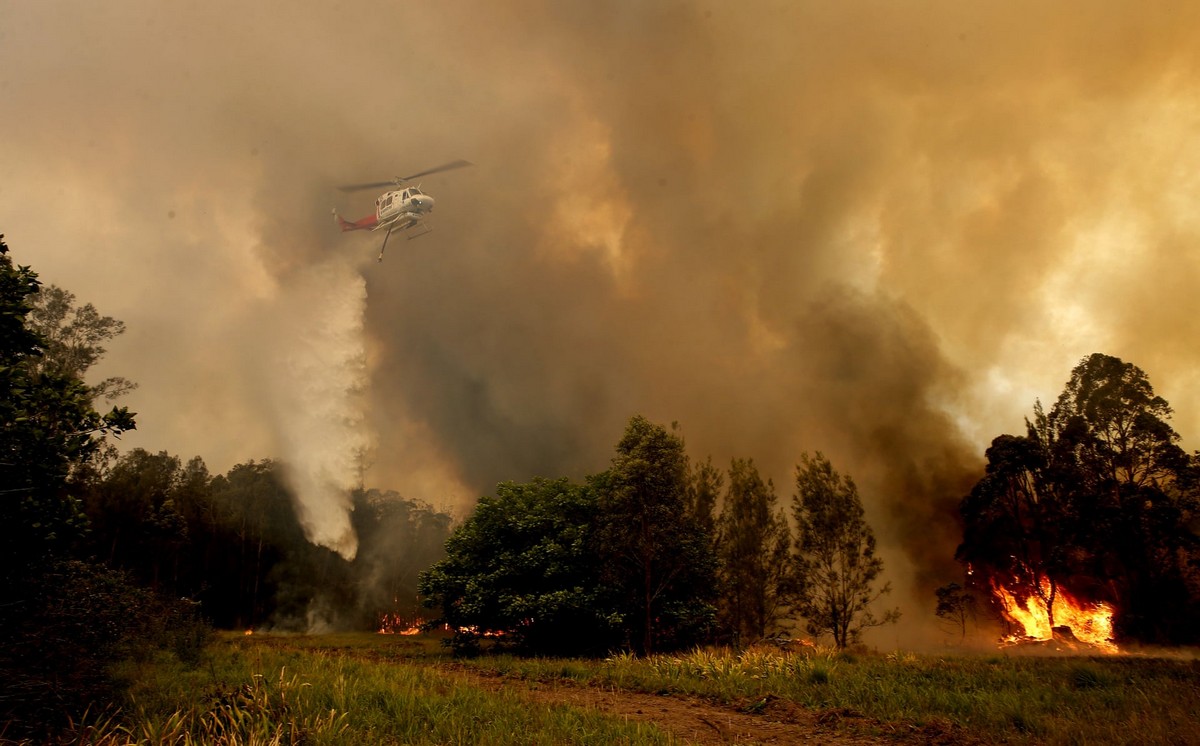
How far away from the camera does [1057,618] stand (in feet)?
119

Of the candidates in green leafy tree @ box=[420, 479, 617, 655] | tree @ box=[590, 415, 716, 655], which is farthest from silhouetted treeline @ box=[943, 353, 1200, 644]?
green leafy tree @ box=[420, 479, 617, 655]

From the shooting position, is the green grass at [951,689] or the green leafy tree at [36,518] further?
the green grass at [951,689]

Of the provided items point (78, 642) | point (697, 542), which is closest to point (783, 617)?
point (697, 542)

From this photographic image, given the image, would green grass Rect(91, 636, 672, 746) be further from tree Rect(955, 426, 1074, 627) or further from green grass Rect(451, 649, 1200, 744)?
tree Rect(955, 426, 1074, 627)

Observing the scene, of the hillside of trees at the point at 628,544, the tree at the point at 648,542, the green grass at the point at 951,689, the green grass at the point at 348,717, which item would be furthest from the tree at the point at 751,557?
the green grass at the point at 348,717

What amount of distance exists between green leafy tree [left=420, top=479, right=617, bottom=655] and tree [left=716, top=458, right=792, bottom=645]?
1309 centimetres

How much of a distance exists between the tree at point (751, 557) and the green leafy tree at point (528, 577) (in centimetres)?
1309

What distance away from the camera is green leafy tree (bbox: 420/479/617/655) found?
27.6 meters

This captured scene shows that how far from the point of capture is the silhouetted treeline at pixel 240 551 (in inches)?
1788

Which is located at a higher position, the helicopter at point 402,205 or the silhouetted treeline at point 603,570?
the helicopter at point 402,205

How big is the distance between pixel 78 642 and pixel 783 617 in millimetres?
37783

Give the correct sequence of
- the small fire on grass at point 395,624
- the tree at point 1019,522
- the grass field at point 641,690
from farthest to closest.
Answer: the small fire on grass at point 395,624 → the tree at point 1019,522 → the grass field at point 641,690

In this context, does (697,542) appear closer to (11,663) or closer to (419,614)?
(11,663)

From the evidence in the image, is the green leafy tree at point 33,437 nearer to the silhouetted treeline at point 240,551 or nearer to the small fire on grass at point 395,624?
the silhouetted treeline at point 240,551
